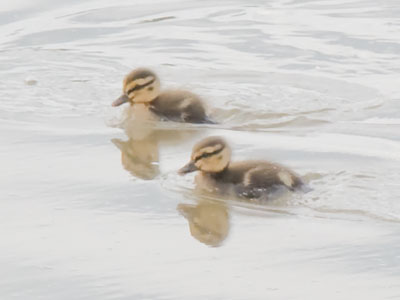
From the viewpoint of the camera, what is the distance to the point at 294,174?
545cm

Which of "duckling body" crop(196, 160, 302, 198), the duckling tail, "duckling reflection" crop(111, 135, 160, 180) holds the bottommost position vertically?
the duckling tail

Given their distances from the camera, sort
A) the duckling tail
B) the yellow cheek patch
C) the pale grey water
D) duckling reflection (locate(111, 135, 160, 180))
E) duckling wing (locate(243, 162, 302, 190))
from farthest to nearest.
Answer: the yellow cheek patch < the duckling tail < duckling reflection (locate(111, 135, 160, 180)) < duckling wing (locate(243, 162, 302, 190)) < the pale grey water

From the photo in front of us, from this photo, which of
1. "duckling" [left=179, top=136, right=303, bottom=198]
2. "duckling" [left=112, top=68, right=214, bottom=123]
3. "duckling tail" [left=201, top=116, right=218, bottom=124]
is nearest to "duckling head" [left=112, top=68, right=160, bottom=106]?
"duckling" [left=112, top=68, right=214, bottom=123]

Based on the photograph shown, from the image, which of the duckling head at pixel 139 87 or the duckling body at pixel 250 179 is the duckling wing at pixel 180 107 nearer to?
the duckling head at pixel 139 87

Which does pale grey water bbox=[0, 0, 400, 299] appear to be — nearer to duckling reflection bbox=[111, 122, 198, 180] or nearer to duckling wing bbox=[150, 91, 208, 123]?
duckling reflection bbox=[111, 122, 198, 180]

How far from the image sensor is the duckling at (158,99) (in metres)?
6.73

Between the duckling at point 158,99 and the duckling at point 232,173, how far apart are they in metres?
1.17

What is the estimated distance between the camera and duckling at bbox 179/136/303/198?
538 centimetres

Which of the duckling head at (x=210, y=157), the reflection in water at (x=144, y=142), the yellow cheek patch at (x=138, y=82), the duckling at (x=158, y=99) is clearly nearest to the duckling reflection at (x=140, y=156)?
the reflection in water at (x=144, y=142)

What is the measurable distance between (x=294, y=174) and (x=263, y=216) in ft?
1.39

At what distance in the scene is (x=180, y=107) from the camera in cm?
679

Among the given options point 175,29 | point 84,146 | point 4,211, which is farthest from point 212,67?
point 4,211

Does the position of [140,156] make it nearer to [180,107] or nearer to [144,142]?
[144,142]

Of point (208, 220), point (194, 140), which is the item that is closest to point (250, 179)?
point (208, 220)
